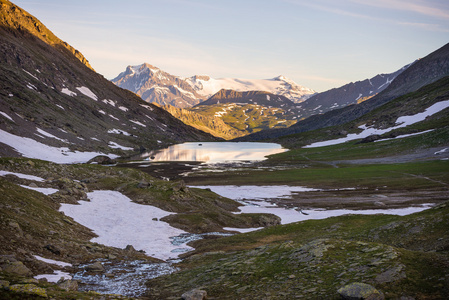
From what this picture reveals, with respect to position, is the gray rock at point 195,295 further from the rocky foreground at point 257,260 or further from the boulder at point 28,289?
the boulder at point 28,289

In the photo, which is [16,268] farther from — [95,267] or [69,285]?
[95,267]

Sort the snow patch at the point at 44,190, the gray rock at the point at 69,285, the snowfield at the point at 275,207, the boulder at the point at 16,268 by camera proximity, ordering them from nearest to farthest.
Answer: the gray rock at the point at 69,285 < the boulder at the point at 16,268 < the snow patch at the point at 44,190 < the snowfield at the point at 275,207

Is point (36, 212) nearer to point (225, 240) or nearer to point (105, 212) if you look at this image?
point (105, 212)

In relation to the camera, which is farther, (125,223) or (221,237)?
(125,223)

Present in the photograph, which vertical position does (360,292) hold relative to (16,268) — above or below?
above

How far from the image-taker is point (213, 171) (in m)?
128

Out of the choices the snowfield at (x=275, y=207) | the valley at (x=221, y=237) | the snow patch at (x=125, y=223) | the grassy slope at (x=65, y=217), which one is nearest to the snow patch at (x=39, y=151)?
the valley at (x=221, y=237)

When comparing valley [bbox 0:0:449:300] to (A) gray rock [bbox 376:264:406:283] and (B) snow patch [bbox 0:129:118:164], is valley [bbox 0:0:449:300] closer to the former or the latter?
(A) gray rock [bbox 376:264:406:283]

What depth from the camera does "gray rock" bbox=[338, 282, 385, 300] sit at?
15.0 metres

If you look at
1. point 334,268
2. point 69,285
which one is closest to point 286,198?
point 334,268

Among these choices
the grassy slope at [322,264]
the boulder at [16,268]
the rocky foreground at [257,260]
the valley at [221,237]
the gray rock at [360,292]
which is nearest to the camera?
the gray rock at [360,292]

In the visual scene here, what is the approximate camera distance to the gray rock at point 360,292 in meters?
15.0

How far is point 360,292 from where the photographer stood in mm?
15180

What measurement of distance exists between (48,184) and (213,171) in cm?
8231
